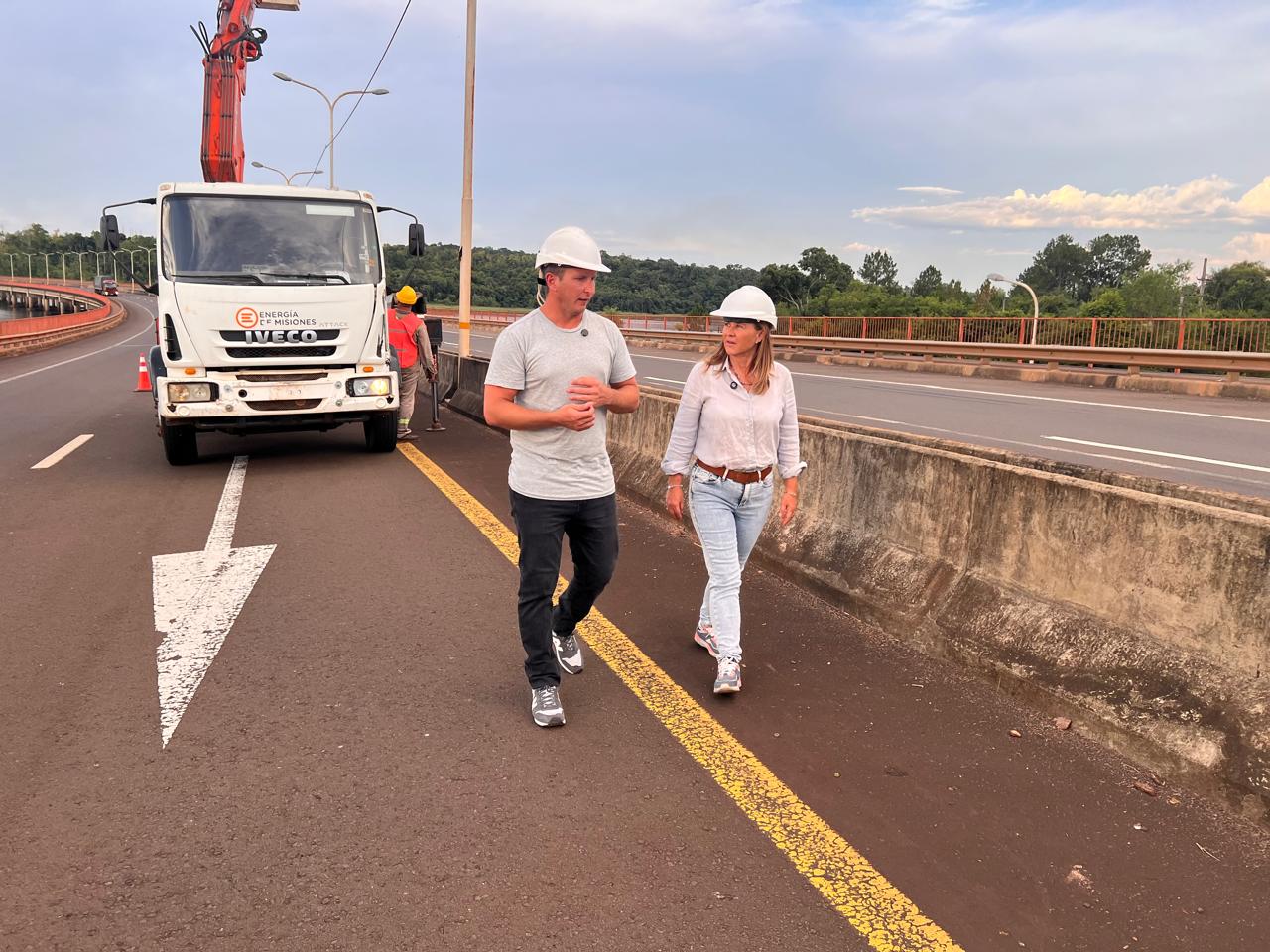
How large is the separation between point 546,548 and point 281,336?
6.50 meters

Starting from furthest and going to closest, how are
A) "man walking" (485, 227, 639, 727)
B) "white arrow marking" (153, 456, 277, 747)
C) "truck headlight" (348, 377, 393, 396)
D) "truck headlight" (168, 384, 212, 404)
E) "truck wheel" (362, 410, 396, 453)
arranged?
"truck wheel" (362, 410, 396, 453) < "truck headlight" (348, 377, 393, 396) < "truck headlight" (168, 384, 212, 404) < "white arrow marking" (153, 456, 277, 747) < "man walking" (485, 227, 639, 727)

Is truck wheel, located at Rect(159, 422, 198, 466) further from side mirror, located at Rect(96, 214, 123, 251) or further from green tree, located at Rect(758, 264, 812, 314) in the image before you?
green tree, located at Rect(758, 264, 812, 314)

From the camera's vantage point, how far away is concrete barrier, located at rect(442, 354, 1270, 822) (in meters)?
3.25

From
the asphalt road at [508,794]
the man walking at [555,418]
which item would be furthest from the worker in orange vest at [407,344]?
the man walking at [555,418]

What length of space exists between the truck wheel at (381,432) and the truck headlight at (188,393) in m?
1.75

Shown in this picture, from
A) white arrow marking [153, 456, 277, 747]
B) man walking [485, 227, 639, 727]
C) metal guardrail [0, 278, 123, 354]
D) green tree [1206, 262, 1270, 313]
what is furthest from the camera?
green tree [1206, 262, 1270, 313]

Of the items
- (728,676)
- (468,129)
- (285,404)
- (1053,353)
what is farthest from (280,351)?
(1053,353)

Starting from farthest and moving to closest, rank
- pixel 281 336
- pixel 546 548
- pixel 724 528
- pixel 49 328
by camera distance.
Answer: pixel 49 328 → pixel 281 336 → pixel 724 528 → pixel 546 548

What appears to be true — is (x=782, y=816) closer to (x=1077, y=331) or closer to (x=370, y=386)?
(x=370, y=386)

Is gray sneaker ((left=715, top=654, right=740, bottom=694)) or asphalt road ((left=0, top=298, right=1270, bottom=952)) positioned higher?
gray sneaker ((left=715, top=654, right=740, bottom=694))

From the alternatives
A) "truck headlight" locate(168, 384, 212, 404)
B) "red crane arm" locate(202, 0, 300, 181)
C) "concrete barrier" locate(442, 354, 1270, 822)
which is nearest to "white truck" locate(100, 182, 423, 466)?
"truck headlight" locate(168, 384, 212, 404)

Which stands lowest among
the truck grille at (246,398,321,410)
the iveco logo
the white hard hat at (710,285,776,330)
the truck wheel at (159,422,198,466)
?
the truck wheel at (159,422,198,466)

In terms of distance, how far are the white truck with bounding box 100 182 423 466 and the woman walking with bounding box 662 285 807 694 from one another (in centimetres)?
624

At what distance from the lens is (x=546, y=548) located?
3.79 m
